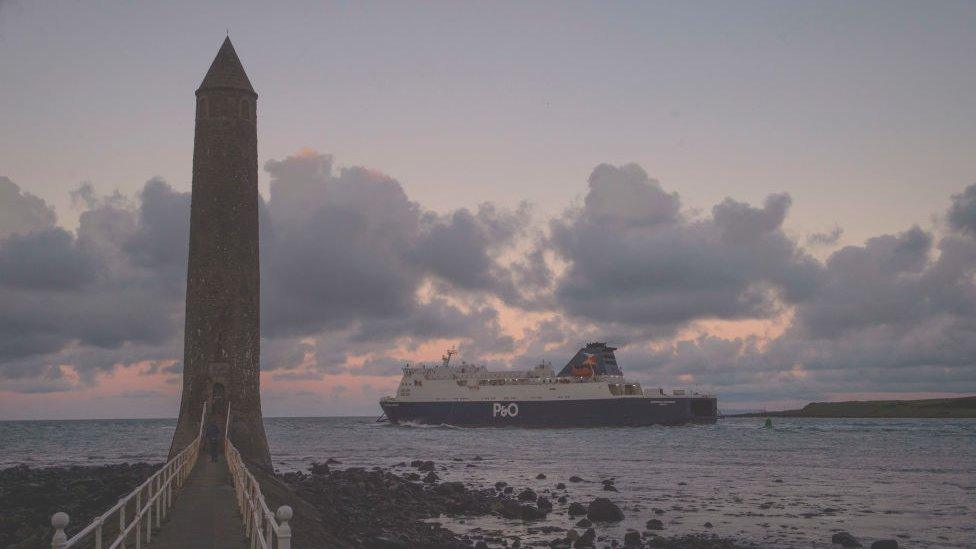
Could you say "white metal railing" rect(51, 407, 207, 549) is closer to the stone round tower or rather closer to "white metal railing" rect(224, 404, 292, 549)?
the stone round tower

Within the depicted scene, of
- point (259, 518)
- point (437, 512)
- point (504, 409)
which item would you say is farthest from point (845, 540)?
point (504, 409)

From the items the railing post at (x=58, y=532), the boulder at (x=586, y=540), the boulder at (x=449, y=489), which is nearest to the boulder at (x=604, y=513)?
the boulder at (x=586, y=540)

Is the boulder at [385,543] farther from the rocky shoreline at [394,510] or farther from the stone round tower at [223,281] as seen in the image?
the stone round tower at [223,281]

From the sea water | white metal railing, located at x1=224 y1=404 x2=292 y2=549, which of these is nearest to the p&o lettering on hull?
the sea water

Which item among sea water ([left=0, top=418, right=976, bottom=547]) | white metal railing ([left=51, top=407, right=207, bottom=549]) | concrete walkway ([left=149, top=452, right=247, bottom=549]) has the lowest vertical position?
sea water ([left=0, top=418, right=976, bottom=547])

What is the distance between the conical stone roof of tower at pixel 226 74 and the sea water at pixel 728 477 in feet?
44.0

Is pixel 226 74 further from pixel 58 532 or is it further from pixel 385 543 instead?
pixel 58 532

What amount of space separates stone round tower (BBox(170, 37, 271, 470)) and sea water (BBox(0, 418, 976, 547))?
6.82m

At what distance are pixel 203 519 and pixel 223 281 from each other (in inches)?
443

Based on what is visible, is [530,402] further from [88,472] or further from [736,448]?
[88,472]

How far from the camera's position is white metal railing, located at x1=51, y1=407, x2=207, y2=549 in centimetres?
718

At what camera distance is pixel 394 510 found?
2102 centimetres

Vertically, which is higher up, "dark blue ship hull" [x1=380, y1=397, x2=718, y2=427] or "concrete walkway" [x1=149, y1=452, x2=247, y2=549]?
"concrete walkway" [x1=149, y1=452, x2=247, y2=549]

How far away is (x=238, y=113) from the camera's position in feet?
79.9
